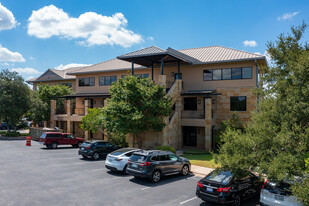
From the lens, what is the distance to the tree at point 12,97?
33312 mm

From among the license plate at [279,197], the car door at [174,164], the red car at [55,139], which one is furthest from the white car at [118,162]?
the red car at [55,139]

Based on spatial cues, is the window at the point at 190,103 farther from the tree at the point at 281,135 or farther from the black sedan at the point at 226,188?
the black sedan at the point at 226,188

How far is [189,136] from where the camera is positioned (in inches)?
1068

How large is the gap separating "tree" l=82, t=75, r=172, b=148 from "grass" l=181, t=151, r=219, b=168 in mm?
3788

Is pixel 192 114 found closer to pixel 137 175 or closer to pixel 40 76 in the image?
pixel 137 175

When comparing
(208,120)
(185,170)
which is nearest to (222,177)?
(185,170)

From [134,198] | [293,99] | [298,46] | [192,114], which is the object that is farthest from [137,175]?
[192,114]

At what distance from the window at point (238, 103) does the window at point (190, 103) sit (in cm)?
413

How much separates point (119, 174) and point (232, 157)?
798 centimetres

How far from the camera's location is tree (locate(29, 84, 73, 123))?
33.8 metres

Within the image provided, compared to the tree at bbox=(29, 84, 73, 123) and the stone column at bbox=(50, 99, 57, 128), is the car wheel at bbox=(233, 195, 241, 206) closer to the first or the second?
the stone column at bbox=(50, 99, 57, 128)

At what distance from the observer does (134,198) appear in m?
10.4

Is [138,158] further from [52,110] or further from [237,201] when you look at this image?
[52,110]

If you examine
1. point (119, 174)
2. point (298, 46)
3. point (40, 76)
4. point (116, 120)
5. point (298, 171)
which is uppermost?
point (40, 76)
